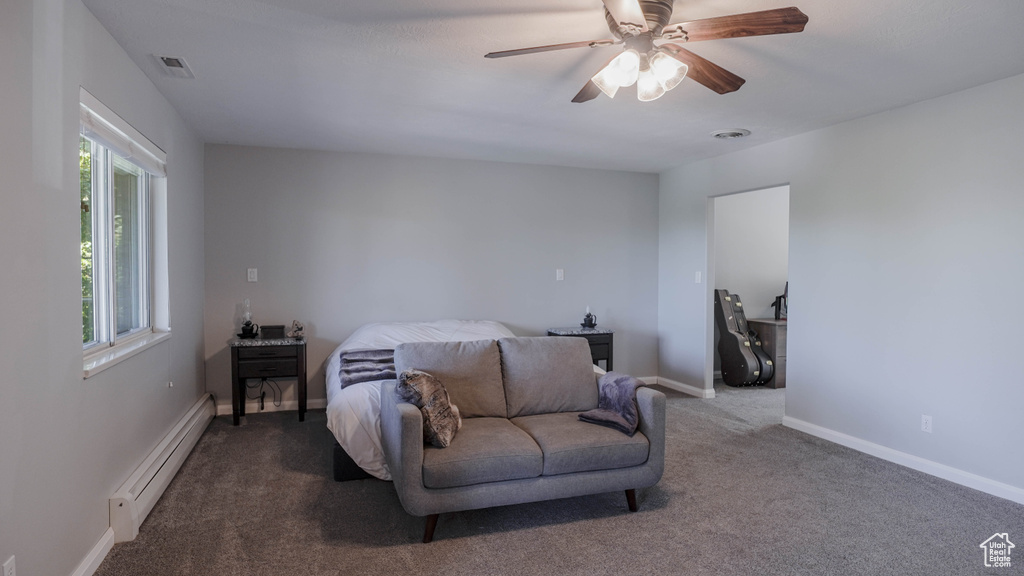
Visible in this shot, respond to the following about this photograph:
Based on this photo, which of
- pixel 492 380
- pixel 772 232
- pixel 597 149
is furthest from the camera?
pixel 772 232

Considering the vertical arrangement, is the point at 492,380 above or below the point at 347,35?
below

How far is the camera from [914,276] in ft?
11.6

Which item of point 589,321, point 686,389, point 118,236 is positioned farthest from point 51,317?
point 686,389

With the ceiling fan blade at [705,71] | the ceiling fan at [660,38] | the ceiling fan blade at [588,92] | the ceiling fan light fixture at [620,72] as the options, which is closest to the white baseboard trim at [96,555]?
the ceiling fan at [660,38]

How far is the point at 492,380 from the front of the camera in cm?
313

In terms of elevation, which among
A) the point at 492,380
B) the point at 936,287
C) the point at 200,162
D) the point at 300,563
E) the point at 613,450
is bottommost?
the point at 300,563

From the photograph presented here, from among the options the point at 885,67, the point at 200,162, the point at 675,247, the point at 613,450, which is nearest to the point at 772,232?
the point at 675,247

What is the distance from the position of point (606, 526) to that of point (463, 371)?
1.08 meters

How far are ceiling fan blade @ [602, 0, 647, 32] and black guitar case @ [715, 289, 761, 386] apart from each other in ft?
14.8

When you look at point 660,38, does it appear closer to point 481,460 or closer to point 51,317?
point 481,460

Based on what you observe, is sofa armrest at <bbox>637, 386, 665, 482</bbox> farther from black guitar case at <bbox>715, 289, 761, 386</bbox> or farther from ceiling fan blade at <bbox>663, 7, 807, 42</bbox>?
black guitar case at <bbox>715, 289, 761, 386</bbox>

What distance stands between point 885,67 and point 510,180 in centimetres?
325

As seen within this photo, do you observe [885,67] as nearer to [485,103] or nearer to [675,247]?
[485,103]

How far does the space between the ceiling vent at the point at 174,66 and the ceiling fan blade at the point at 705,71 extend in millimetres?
2425
